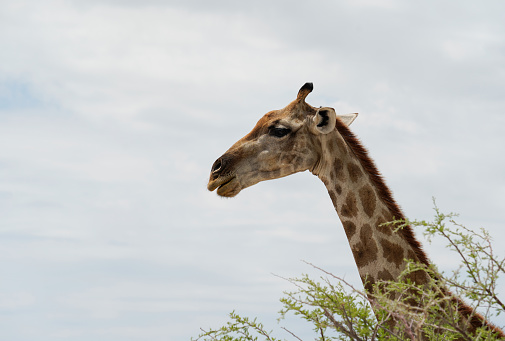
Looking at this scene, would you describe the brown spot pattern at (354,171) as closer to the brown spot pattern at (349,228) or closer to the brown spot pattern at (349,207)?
the brown spot pattern at (349,207)

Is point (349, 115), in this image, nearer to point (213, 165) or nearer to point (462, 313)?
point (213, 165)

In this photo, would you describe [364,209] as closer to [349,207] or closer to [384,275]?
[349,207]

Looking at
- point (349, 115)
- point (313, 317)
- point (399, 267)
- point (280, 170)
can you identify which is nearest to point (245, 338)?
point (313, 317)

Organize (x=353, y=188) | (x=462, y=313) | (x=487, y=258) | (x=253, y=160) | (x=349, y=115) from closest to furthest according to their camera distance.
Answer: (x=487, y=258), (x=462, y=313), (x=353, y=188), (x=253, y=160), (x=349, y=115)

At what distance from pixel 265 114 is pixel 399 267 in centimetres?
277

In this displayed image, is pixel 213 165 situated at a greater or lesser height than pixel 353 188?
greater

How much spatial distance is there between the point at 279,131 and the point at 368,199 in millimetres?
1474

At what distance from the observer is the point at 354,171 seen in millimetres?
7562

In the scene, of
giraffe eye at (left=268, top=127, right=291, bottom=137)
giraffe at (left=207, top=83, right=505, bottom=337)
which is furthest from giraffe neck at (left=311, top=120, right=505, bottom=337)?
giraffe eye at (left=268, top=127, right=291, bottom=137)

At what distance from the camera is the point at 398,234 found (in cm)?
710

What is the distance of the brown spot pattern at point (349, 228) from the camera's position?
733 cm

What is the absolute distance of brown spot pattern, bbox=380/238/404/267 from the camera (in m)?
7.00

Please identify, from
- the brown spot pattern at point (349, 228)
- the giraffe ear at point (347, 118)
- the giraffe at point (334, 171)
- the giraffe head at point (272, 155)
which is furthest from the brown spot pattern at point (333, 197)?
the giraffe ear at point (347, 118)

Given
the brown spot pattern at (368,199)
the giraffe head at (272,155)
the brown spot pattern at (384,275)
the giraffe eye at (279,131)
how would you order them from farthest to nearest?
the giraffe eye at (279,131), the giraffe head at (272,155), the brown spot pattern at (368,199), the brown spot pattern at (384,275)
